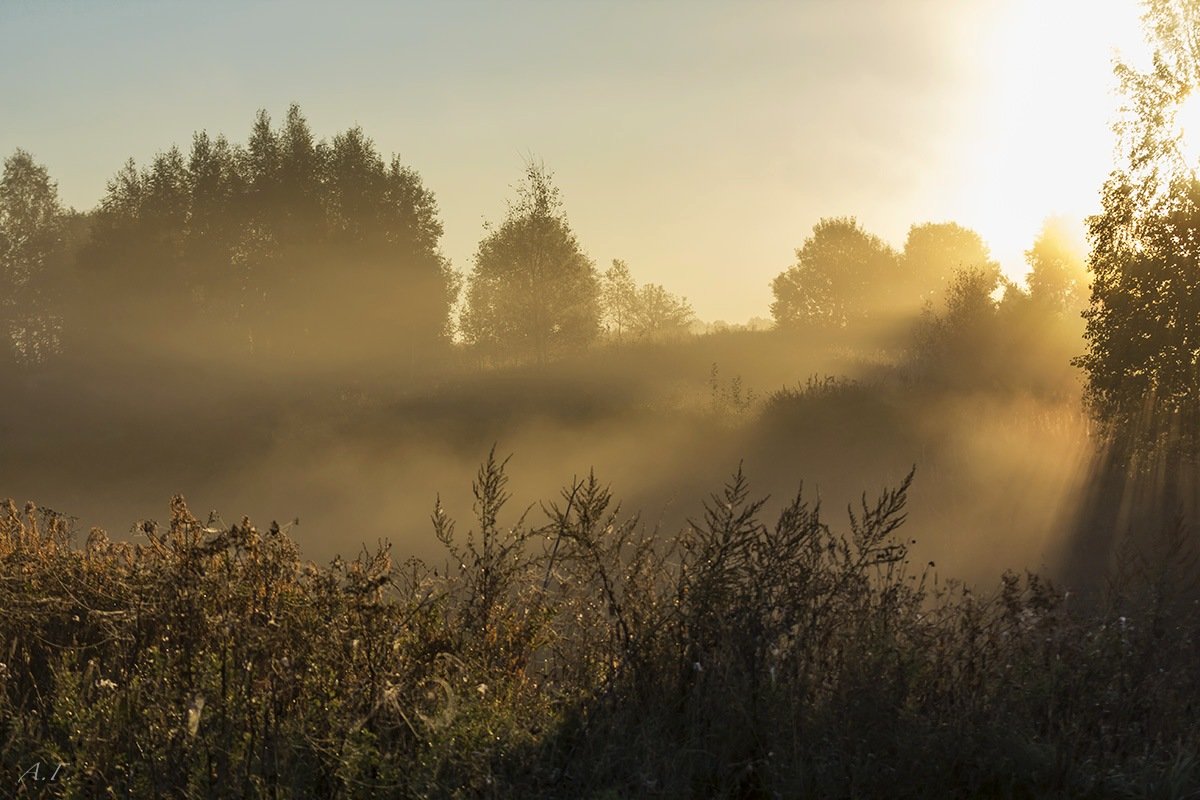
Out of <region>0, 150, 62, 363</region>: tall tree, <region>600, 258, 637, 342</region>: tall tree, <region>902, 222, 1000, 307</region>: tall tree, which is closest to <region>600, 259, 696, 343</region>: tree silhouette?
<region>600, 258, 637, 342</region>: tall tree

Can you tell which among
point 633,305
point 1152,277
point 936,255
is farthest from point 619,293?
point 1152,277

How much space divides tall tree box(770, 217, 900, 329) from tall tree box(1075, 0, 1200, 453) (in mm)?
56999

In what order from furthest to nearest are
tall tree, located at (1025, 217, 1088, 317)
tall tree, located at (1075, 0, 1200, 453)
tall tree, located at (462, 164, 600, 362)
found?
1. tall tree, located at (1025, 217, 1088, 317)
2. tall tree, located at (462, 164, 600, 362)
3. tall tree, located at (1075, 0, 1200, 453)

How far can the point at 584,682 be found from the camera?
5.02 meters

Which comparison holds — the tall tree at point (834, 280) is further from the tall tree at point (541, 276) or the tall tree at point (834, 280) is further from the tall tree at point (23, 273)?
the tall tree at point (23, 273)

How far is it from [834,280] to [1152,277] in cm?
5962

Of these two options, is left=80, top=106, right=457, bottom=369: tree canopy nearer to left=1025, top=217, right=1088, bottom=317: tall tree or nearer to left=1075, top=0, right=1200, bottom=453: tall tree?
left=1075, top=0, right=1200, bottom=453: tall tree

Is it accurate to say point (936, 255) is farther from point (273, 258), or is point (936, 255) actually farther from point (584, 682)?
point (584, 682)

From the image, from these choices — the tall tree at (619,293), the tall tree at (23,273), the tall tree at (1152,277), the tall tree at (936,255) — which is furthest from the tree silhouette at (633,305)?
the tall tree at (1152,277)

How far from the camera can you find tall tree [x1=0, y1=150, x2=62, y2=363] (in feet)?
188

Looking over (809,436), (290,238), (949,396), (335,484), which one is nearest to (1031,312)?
(949,396)

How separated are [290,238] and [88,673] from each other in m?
44.3

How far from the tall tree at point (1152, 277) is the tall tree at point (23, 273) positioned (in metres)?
51.7

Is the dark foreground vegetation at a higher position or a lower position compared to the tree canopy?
lower
